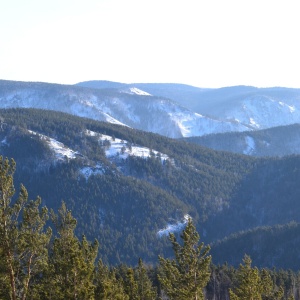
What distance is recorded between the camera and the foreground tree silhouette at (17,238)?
42.5m

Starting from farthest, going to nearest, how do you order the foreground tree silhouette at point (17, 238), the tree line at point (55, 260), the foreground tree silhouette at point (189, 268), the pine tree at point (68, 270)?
1. the foreground tree silhouette at point (189, 268)
2. the pine tree at point (68, 270)
3. the tree line at point (55, 260)
4. the foreground tree silhouette at point (17, 238)

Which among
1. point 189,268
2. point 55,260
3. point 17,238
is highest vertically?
point 17,238

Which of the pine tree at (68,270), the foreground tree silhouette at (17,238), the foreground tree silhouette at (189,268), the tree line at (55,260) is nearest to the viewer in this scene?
the foreground tree silhouette at (17,238)

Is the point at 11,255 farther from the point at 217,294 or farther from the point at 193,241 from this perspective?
the point at 217,294

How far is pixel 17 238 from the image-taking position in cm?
4306

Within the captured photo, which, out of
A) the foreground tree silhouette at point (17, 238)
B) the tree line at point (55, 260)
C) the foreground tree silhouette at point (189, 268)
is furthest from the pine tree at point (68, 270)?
the foreground tree silhouette at point (189, 268)

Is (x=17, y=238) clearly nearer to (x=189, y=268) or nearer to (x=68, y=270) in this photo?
(x=68, y=270)

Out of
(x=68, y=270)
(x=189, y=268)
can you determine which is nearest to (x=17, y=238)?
(x=68, y=270)

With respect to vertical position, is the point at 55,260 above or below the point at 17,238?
below

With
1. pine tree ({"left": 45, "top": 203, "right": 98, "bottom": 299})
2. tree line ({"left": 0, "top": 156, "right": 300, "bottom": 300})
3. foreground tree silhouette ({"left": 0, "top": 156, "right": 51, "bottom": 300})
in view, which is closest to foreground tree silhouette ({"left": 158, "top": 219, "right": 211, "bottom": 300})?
tree line ({"left": 0, "top": 156, "right": 300, "bottom": 300})

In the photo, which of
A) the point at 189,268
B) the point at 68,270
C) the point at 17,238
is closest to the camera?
the point at 17,238

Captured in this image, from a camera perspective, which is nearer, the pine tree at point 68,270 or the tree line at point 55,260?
the tree line at point 55,260

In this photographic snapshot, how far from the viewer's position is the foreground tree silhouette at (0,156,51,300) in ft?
139

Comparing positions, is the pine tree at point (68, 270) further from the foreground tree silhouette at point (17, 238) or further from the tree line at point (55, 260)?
the foreground tree silhouette at point (17, 238)
